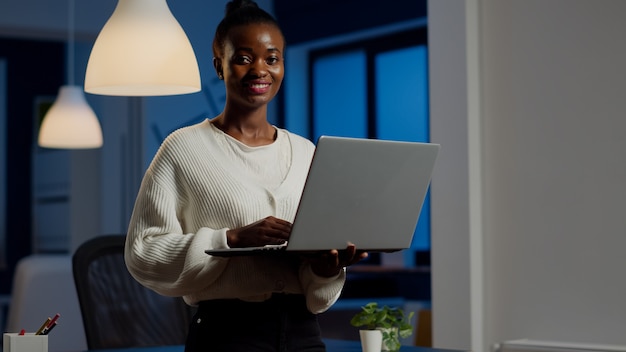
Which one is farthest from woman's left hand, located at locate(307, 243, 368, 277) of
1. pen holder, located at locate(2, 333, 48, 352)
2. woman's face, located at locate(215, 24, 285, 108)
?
pen holder, located at locate(2, 333, 48, 352)

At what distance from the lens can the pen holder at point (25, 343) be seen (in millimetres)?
1950

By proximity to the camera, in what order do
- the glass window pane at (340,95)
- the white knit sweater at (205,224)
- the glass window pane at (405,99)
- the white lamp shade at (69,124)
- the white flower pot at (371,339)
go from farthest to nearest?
1. the glass window pane at (340,95)
2. the glass window pane at (405,99)
3. the white lamp shade at (69,124)
4. the white flower pot at (371,339)
5. the white knit sweater at (205,224)

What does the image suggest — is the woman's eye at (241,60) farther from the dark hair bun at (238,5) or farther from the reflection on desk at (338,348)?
the reflection on desk at (338,348)

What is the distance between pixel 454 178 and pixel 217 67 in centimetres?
198

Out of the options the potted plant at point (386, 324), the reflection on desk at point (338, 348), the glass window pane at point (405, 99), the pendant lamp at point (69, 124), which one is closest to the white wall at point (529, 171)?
the reflection on desk at point (338, 348)

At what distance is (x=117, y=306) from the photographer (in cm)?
336

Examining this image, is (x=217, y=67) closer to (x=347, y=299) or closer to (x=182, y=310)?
(x=182, y=310)

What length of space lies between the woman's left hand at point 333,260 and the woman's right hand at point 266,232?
0.08 metres

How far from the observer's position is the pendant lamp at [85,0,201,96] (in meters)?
2.73

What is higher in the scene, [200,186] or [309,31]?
[309,31]

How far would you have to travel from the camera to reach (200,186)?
1750 mm

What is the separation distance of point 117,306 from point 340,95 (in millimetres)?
4195

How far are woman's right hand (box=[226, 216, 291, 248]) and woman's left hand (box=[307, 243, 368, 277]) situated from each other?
8 cm

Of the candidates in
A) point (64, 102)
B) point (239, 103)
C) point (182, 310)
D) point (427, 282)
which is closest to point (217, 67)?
point (239, 103)
